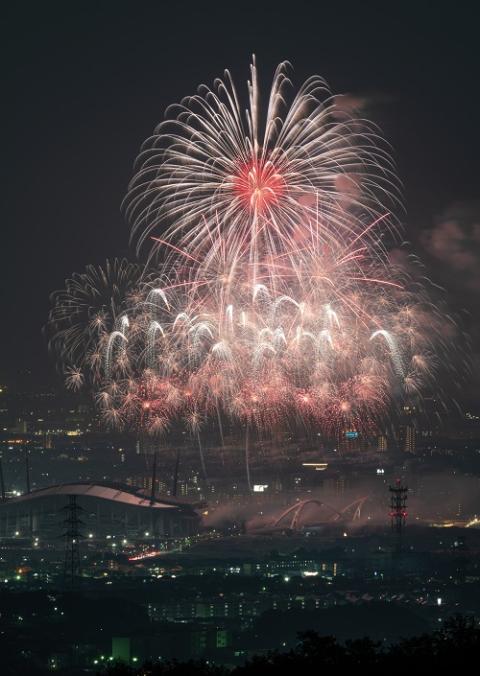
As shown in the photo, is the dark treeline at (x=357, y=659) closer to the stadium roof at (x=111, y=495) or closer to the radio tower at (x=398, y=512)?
the radio tower at (x=398, y=512)

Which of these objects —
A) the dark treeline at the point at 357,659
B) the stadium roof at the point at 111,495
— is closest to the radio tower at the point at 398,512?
the stadium roof at the point at 111,495

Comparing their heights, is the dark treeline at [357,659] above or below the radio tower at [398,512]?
below

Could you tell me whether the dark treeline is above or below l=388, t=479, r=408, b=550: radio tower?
below

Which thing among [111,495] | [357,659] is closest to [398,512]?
[111,495]

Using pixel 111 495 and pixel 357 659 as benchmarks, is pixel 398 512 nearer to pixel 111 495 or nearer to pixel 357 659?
pixel 111 495

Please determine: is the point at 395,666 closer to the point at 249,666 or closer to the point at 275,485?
the point at 249,666

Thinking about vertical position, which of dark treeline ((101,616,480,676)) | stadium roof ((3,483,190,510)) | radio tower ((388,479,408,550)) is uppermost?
stadium roof ((3,483,190,510))

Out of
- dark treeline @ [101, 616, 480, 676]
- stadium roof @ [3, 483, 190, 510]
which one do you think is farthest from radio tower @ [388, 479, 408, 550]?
dark treeline @ [101, 616, 480, 676]

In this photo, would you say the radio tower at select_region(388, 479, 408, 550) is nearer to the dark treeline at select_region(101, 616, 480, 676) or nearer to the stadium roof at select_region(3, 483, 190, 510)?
the stadium roof at select_region(3, 483, 190, 510)

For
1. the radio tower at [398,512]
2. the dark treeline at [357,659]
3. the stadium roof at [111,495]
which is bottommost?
the dark treeline at [357,659]

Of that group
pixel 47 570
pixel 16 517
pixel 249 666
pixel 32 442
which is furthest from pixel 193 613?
pixel 32 442

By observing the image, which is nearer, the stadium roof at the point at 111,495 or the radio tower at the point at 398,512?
the radio tower at the point at 398,512

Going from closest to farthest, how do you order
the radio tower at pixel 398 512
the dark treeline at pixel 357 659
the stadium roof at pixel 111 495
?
the dark treeline at pixel 357 659 → the radio tower at pixel 398 512 → the stadium roof at pixel 111 495
